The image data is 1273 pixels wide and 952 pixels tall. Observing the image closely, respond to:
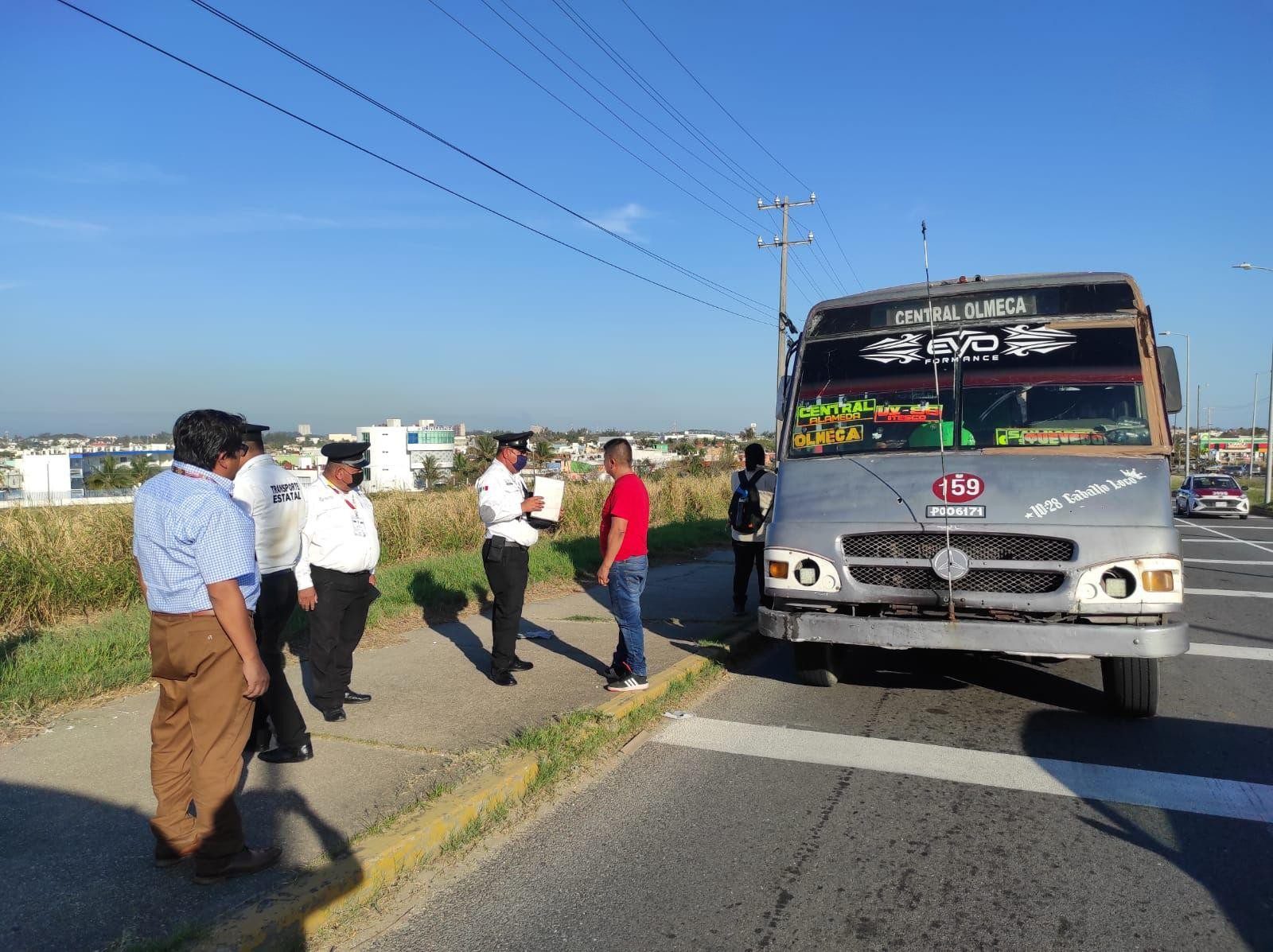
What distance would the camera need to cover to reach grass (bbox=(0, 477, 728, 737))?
5.64 m

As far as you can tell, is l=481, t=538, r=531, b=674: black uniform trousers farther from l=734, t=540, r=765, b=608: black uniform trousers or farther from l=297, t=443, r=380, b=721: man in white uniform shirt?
l=734, t=540, r=765, b=608: black uniform trousers

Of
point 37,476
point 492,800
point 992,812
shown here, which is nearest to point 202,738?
point 492,800

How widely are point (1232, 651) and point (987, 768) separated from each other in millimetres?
4454

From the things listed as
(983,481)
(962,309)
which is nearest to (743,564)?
(962,309)

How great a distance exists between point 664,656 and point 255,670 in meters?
4.38

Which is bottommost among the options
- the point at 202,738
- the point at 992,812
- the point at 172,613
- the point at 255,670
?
the point at 992,812

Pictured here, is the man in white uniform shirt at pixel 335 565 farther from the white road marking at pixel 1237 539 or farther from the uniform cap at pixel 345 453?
the white road marking at pixel 1237 539

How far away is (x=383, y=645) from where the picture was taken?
7.65 m

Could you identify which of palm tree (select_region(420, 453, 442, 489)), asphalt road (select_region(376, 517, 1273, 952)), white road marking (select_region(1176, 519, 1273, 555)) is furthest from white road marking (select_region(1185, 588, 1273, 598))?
palm tree (select_region(420, 453, 442, 489))

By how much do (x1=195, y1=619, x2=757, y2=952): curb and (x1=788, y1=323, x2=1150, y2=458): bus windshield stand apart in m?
3.46

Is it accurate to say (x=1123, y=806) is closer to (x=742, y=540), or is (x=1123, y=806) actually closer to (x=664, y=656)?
(x=664, y=656)

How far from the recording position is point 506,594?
245 inches

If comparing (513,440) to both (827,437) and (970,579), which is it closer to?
(827,437)

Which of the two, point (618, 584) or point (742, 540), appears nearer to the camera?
point (618, 584)
